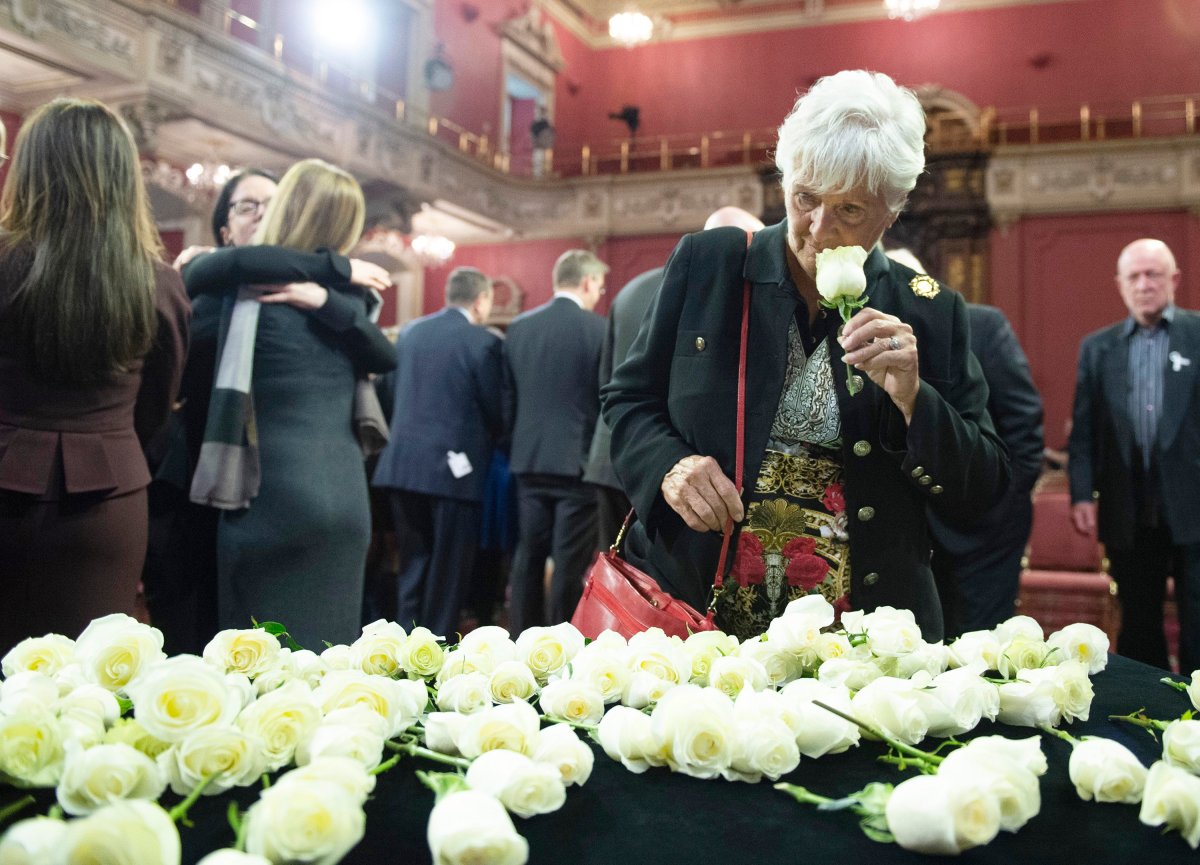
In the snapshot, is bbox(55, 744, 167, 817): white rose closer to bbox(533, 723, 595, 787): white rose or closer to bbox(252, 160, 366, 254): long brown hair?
bbox(533, 723, 595, 787): white rose

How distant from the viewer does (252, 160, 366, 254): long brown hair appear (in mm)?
2221

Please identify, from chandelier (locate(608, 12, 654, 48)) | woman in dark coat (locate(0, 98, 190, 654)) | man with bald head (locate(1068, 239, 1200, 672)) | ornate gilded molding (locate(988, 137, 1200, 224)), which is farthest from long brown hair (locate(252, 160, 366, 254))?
chandelier (locate(608, 12, 654, 48))

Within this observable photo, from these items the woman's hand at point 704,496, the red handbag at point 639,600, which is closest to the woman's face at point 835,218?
the red handbag at point 639,600

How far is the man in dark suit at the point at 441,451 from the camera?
3.84 meters

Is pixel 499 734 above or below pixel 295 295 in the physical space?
below

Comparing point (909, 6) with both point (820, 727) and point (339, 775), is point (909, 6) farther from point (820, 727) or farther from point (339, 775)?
point (339, 775)

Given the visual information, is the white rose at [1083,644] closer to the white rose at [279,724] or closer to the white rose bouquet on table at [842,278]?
the white rose bouquet on table at [842,278]

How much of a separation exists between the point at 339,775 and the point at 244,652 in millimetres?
344

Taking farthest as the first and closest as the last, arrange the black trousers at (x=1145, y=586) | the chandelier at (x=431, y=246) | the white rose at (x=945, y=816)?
the chandelier at (x=431, y=246) → the black trousers at (x=1145, y=586) → the white rose at (x=945, y=816)

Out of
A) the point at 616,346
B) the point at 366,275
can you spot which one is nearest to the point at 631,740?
the point at 366,275

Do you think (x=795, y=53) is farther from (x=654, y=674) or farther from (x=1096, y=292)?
(x=654, y=674)

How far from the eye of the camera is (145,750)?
688 mm

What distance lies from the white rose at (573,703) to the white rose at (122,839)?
14.5 inches

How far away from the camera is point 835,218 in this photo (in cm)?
139
